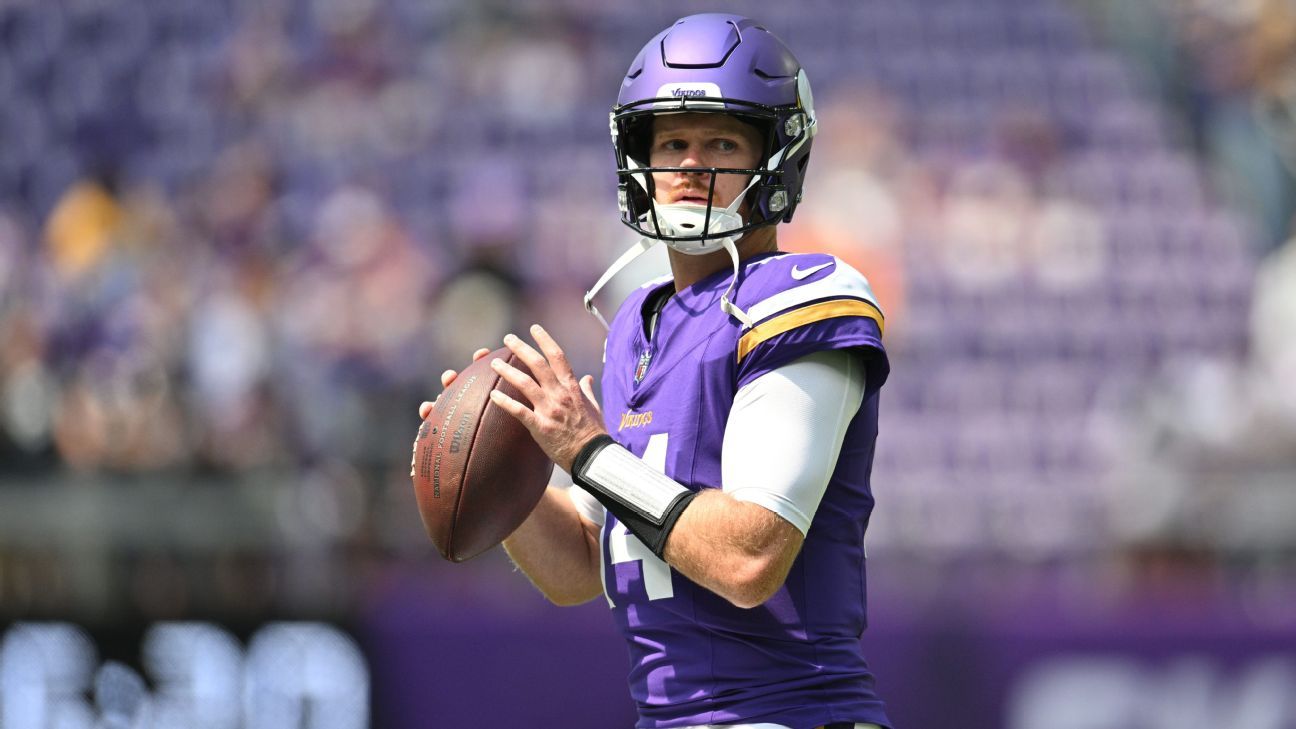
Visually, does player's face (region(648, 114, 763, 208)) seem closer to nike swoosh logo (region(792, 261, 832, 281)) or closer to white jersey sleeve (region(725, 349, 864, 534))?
nike swoosh logo (region(792, 261, 832, 281))

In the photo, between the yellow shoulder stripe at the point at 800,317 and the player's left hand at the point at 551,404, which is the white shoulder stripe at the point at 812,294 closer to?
the yellow shoulder stripe at the point at 800,317

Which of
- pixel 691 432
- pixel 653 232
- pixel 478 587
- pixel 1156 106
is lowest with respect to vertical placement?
pixel 478 587

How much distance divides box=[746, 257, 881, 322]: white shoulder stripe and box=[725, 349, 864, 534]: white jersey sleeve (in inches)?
3.8

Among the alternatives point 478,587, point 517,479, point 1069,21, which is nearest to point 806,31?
point 1069,21

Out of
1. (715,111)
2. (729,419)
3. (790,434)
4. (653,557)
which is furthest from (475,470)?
(715,111)

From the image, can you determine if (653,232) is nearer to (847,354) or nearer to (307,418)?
(847,354)

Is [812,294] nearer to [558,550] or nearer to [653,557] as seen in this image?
[653,557]

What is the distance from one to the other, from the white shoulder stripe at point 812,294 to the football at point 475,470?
1.80 feet

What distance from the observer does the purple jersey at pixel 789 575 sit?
2988 millimetres

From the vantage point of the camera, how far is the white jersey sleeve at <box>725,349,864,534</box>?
2896mm

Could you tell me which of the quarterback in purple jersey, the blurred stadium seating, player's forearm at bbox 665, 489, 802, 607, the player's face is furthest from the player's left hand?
the blurred stadium seating

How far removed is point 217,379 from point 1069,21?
7.38m

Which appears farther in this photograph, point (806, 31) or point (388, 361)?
point (806, 31)

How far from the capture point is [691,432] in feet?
10.00
